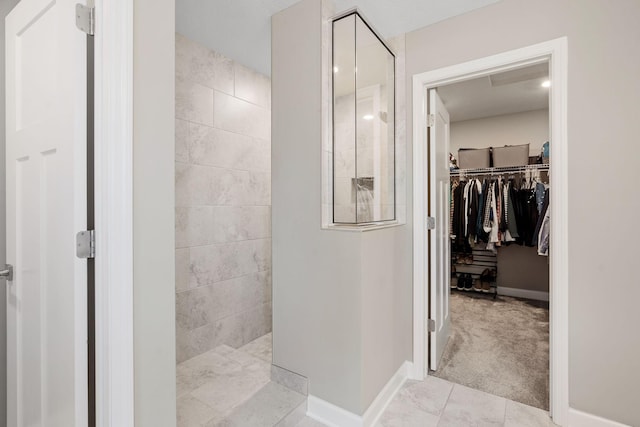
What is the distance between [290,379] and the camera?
6.22 feet

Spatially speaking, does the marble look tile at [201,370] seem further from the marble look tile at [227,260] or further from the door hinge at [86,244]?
the door hinge at [86,244]

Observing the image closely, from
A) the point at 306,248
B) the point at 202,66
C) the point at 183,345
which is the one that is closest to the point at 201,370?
the point at 183,345

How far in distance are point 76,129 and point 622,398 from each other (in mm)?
2701

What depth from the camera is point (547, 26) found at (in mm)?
1744

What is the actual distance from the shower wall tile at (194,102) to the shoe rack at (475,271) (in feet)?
12.4

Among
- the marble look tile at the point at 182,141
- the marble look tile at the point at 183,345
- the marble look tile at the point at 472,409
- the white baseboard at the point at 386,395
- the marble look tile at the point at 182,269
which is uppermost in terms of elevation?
the marble look tile at the point at 182,141

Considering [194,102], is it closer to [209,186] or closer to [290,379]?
[209,186]

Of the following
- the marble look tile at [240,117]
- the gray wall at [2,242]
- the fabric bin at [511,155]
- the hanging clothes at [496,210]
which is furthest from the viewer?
the fabric bin at [511,155]

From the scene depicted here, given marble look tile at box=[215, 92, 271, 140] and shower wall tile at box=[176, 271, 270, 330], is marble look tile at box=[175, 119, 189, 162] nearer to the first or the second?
marble look tile at box=[215, 92, 271, 140]

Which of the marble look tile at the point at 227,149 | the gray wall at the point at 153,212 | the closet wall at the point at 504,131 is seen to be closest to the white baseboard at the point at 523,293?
the closet wall at the point at 504,131

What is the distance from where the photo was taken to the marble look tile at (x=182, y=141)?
220 cm

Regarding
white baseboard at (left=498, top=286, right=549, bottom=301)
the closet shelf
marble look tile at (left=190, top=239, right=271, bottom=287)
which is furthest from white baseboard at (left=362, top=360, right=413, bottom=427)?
the closet shelf

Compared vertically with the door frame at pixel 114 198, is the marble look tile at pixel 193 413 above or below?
below

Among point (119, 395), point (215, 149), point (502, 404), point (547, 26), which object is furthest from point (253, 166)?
point (502, 404)
